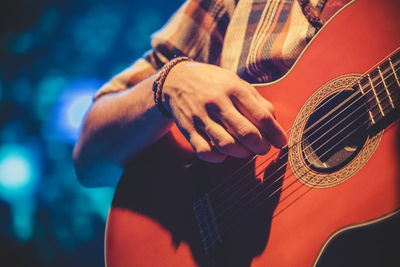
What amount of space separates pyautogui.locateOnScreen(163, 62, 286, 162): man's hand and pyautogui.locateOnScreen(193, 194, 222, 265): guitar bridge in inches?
7.2

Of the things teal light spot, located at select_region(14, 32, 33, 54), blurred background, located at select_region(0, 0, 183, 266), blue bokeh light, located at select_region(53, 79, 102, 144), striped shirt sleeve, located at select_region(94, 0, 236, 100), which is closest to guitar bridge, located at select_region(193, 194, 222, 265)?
striped shirt sleeve, located at select_region(94, 0, 236, 100)

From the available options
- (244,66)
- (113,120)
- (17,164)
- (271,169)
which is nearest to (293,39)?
(244,66)

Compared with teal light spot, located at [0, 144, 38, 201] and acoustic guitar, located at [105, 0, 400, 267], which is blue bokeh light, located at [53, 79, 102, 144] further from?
acoustic guitar, located at [105, 0, 400, 267]

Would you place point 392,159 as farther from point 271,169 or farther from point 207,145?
point 207,145

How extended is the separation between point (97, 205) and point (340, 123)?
267cm

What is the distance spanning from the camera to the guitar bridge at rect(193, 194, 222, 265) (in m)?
0.70

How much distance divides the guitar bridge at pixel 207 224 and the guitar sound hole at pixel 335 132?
325 mm

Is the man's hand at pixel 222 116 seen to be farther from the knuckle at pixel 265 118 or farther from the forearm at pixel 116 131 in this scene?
the forearm at pixel 116 131

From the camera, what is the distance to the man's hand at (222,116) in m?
0.60

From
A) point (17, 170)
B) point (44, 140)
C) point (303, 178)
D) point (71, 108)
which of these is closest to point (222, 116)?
point (303, 178)

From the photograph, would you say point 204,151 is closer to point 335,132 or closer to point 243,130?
point 243,130

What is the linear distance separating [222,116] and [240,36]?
0.51 m

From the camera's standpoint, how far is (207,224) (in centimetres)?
73

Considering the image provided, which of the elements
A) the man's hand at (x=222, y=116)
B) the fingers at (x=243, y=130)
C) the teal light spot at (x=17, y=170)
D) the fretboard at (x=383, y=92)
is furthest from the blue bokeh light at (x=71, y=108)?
the fretboard at (x=383, y=92)
